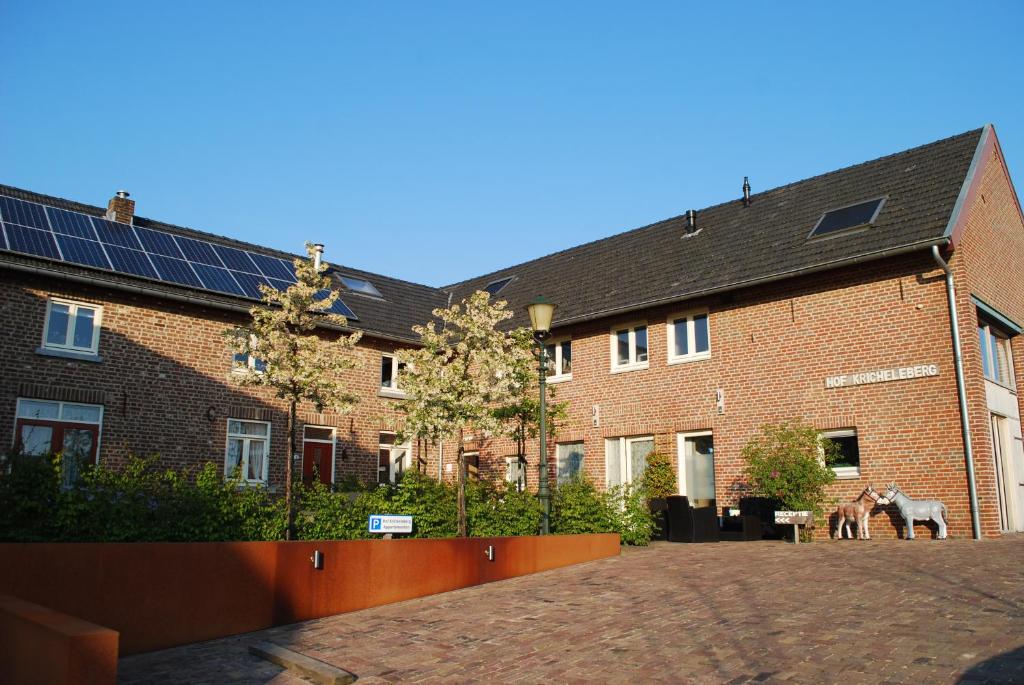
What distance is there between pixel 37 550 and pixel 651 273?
48.3 feet

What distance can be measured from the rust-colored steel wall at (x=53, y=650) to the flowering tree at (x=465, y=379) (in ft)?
28.6

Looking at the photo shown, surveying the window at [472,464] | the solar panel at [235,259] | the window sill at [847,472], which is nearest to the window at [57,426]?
the solar panel at [235,259]

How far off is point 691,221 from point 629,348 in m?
3.97

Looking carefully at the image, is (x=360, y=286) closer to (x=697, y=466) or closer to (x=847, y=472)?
(x=697, y=466)

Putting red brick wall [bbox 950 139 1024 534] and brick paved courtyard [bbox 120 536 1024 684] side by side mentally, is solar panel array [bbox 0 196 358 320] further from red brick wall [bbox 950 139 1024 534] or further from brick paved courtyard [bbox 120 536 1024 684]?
Result: red brick wall [bbox 950 139 1024 534]

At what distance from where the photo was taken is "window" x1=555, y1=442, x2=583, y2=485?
19.7 m

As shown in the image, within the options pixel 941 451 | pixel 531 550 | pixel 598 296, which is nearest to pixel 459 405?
pixel 531 550

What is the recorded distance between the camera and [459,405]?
47.2 feet

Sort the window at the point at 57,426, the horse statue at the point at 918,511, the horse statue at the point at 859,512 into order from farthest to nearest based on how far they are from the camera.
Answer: the window at the point at 57,426, the horse statue at the point at 859,512, the horse statue at the point at 918,511

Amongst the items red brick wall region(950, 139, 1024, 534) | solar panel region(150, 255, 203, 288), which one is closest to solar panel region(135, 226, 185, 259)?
solar panel region(150, 255, 203, 288)

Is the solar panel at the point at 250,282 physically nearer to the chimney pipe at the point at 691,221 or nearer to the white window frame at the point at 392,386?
the white window frame at the point at 392,386

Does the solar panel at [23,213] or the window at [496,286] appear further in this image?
the window at [496,286]

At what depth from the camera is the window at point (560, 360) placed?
800 inches

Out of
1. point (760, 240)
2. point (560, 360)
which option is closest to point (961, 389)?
point (760, 240)
